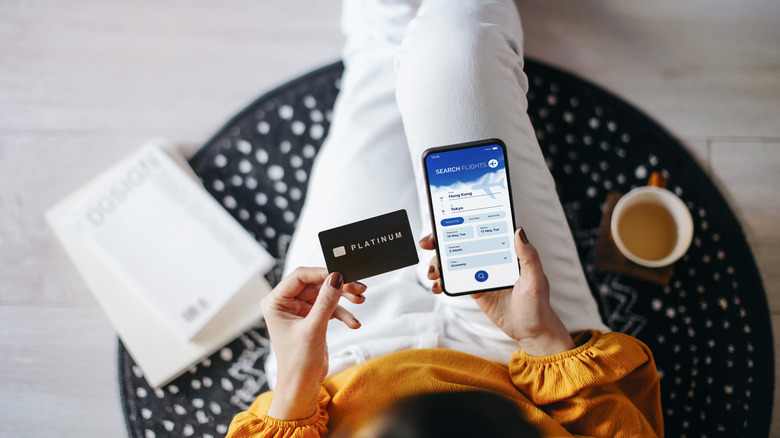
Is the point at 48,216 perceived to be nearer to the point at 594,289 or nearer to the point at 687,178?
the point at 594,289

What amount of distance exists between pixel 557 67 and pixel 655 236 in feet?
1.21

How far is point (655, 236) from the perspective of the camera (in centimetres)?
76

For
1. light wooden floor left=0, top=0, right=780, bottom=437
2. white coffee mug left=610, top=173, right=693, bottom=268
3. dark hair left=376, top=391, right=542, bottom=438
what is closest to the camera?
dark hair left=376, top=391, right=542, bottom=438

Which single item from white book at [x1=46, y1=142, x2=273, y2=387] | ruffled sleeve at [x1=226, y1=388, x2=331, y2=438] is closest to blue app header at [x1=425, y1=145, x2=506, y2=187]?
ruffled sleeve at [x1=226, y1=388, x2=331, y2=438]

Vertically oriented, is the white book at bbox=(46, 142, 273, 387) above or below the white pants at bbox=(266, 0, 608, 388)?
below

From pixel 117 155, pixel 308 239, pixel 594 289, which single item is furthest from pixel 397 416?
pixel 117 155

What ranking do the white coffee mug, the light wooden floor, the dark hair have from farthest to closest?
the light wooden floor
the white coffee mug
the dark hair

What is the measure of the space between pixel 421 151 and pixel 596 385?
0.33 meters

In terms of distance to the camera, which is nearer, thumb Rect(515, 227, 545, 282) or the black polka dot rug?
thumb Rect(515, 227, 545, 282)

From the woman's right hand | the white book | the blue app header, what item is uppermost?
the blue app header

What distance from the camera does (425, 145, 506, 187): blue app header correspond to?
50 cm

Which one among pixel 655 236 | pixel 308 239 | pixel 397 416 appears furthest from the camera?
pixel 655 236

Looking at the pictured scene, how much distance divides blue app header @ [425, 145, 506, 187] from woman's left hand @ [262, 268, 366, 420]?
15 centimetres

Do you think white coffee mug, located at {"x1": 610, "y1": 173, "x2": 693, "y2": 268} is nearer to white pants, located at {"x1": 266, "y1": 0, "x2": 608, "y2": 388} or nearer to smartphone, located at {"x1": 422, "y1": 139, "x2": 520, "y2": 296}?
white pants, located at {"x1": 266, "y1": 0, "x2": 608, "y2": 388}
